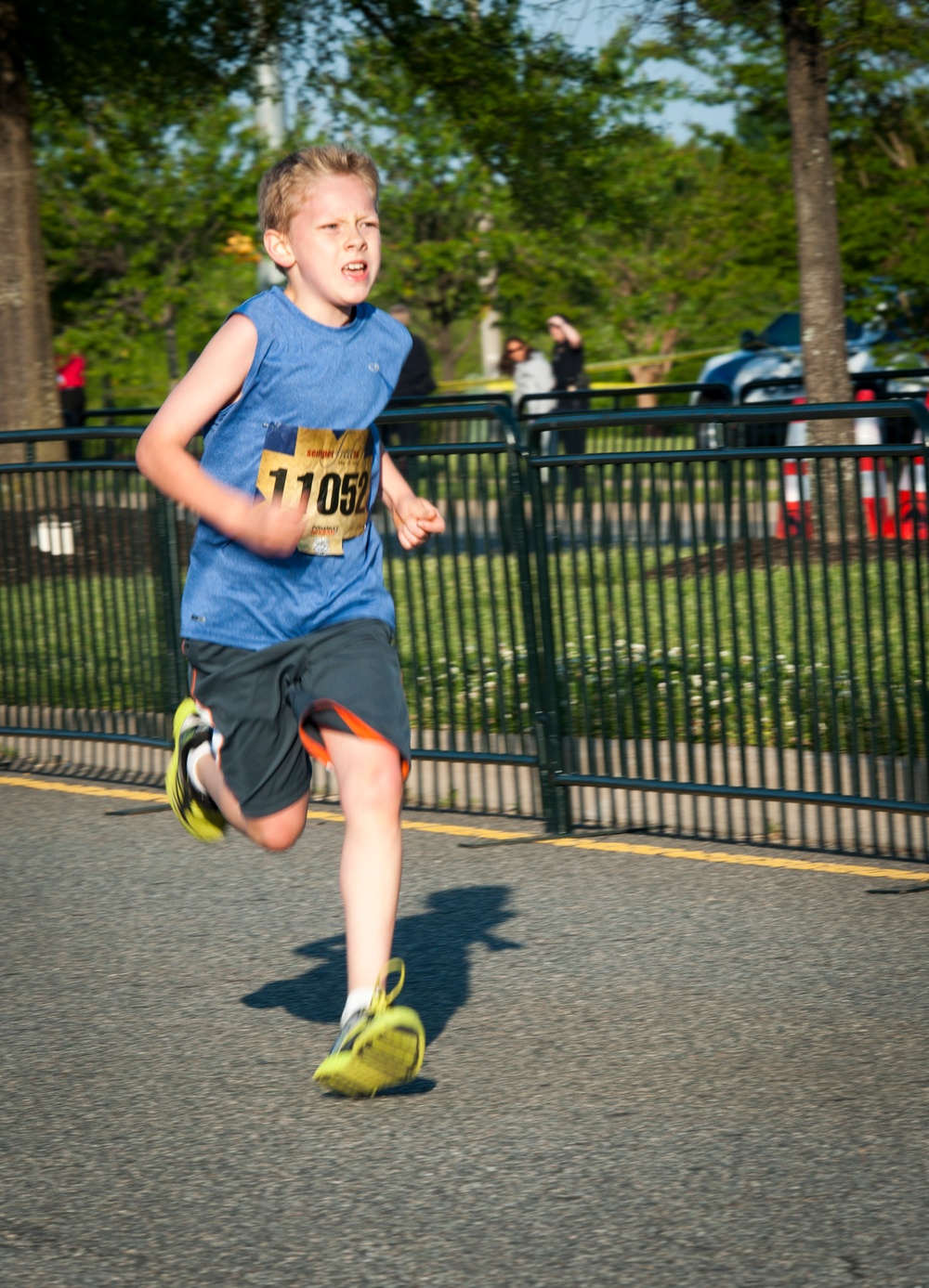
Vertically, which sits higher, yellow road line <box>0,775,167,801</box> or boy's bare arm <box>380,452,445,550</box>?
boy's bare arm <box>380,452,445,550</box>

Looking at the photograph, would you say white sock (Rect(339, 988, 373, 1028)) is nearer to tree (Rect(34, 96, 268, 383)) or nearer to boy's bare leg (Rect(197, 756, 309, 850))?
boy's bare leg (Rect(197, 756, 309, 850))

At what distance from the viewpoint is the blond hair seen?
13.4 feet

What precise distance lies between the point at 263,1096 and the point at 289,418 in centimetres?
149

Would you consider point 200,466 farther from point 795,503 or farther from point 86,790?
point 86,790

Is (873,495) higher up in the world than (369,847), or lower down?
higher up

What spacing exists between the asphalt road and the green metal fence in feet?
1.11

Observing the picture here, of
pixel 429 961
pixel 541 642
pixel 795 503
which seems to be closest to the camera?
pixel 429 961

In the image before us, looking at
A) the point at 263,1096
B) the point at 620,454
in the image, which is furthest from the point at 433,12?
the point at 263,1096

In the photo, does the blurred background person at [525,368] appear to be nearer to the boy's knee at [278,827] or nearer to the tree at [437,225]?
the tree at [437,225]

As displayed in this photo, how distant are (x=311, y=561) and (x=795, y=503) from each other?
234 centimetres

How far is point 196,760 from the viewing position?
437 cm

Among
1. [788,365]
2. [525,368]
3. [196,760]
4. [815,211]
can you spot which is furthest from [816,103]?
[788,365]

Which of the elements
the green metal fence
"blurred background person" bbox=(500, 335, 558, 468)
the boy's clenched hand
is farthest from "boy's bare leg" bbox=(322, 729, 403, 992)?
"blurred background person" bbox=(500, 335, 558, 468)

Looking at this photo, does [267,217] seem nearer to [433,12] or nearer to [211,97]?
→ [433,12]
